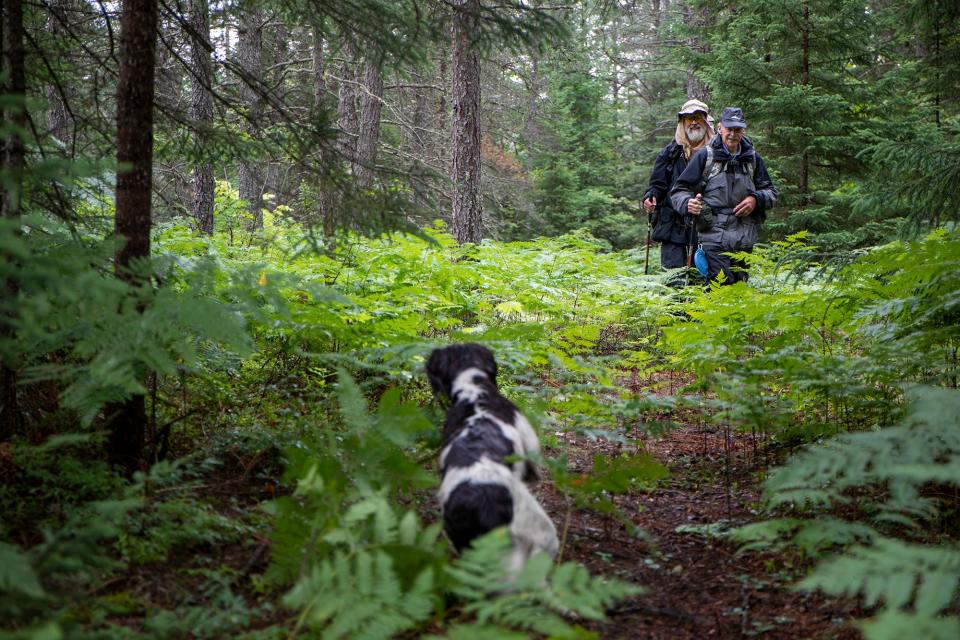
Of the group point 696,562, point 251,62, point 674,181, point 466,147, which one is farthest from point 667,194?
point 251,62

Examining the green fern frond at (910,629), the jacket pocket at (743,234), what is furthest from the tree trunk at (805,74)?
the green fern frond at (910,629)

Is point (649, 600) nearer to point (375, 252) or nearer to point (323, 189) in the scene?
point (323, 189)

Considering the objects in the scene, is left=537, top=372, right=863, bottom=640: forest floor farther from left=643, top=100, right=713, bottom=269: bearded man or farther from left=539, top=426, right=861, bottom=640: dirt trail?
left=643, top=100, right=713, bottom=269: bearded man

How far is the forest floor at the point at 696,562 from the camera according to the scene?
11.5ft

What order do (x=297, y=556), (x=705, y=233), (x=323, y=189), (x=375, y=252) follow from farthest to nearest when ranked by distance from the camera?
(x=705, y=233) < (x=375, y=252) < (x=323, y=189) < (x=297, y=556)

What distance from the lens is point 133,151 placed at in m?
4.16

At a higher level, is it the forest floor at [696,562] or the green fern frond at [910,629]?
the green fern frond at [910,629]

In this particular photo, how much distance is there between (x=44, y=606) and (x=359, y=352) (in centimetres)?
317

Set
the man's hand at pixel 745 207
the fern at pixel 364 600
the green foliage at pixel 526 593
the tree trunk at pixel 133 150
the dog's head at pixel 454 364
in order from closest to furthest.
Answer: the green foliage at pixel 526 593
the fern at pixel 364 600
the tree trunk at pixel 133 150
the dog's head at pixel 454 364
the man's hand at pixel 745 207

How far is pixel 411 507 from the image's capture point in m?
4.25

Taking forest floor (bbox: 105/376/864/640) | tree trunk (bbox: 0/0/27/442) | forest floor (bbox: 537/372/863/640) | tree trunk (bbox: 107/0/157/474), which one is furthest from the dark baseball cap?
tree trunk (bbox: 0/0/27/442)

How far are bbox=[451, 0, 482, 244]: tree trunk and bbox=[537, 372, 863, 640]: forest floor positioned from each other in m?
7.29

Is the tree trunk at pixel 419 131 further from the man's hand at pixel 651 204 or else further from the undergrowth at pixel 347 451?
the man's hand at pixel 651 204

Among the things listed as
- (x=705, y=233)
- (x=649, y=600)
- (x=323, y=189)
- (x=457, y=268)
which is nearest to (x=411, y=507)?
(x=649, y=600)
